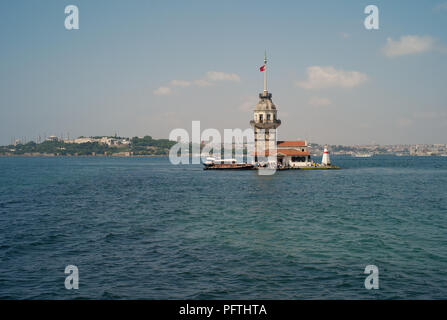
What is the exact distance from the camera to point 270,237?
23.6 metres

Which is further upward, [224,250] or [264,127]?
[264,127]

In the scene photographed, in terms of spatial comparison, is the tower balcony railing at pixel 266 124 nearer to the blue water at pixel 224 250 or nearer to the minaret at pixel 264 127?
Answer: the minaret at pixel 264 127

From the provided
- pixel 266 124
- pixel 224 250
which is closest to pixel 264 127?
pixel 266 124

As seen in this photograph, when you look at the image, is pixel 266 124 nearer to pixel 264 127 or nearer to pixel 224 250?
pixel 264 127

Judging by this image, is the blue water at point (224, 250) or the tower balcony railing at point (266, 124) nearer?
the blue water at point (224, 250)

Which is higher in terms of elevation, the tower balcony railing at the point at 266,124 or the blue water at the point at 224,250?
the tower balcony railing at the point at 266,124

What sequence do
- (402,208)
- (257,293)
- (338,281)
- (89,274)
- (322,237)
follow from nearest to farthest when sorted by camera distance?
1. (257,293)
2. (338,281)
3. (89,274)
4. (322,237)
5. (402,208)

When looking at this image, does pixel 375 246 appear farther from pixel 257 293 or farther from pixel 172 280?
pixel 172 280

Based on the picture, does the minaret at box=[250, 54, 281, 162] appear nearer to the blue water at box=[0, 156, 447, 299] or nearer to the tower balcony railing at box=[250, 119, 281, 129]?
the tower balcony railing at box=[250, 119, 281, 129]

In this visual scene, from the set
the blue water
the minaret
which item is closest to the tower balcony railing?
the minaret

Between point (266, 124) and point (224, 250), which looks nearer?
point (224, 250)

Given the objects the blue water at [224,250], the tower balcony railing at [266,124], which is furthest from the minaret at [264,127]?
the blue water at [224,250]

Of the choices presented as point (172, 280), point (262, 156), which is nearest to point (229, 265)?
point (172, 280)
